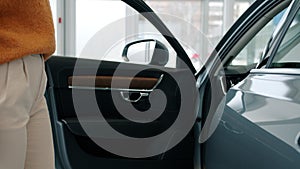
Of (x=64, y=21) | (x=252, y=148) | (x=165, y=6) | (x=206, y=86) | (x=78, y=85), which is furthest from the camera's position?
(x=165, y=6)

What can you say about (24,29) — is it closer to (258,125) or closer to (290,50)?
(258,125)

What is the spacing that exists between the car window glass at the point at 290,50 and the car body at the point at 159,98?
0.04 meters

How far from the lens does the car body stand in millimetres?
1244

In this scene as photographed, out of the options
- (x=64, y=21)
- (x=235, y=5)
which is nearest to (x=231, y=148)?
(x=64, y=21)

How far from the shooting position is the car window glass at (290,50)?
1038mm

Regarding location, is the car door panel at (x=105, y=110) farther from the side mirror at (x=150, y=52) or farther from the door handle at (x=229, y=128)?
the door handle at (x=229, y=128)

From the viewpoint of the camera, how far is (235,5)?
4848 mm

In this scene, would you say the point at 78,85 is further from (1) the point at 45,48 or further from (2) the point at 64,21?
(2) the point at 64,21

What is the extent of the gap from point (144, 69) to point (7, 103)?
41.2 inches

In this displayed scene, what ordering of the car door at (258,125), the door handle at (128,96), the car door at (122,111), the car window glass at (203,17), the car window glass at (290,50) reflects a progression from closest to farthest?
the car door at (258,125) → the car window glass at (290,50) → the car door at (122,111) → the door handle at (128,96) → the car window glass at (203,17)

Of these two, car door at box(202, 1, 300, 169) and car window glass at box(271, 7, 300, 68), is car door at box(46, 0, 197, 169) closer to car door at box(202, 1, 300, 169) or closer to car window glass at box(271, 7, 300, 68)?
car door at box(202, 1, 300, 169)

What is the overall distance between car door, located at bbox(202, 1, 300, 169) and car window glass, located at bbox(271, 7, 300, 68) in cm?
3

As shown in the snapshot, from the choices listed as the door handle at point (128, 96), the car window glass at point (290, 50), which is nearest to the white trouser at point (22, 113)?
the car window glass at point (290, 50)

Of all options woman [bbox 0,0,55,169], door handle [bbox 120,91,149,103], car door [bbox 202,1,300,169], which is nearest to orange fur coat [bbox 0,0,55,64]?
woman [bbox 0,0,55,169]
